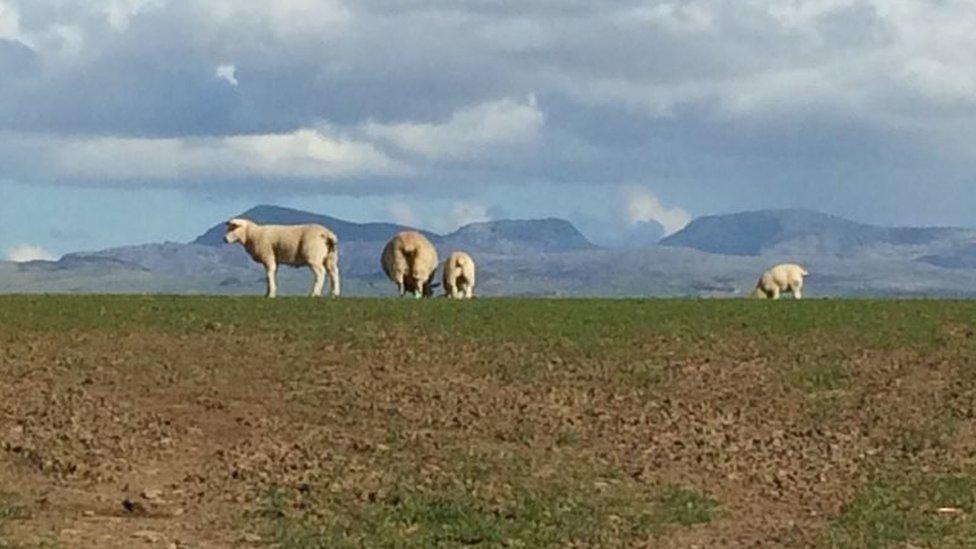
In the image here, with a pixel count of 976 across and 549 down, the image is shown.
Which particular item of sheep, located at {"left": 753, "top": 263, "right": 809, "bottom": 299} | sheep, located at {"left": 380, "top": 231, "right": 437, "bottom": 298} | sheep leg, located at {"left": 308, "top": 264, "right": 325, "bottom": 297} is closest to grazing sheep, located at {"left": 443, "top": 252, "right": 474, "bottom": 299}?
sheep, located at {"left": 380, "top": 231, "right": 437, "bottom": 298}

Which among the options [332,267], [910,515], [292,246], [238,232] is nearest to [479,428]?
[910,515]

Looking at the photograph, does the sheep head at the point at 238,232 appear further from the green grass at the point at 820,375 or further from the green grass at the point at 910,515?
the green grass at the point at 910,515

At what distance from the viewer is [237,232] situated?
133 feet

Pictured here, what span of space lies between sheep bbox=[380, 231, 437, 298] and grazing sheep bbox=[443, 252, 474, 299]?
1.51 feet

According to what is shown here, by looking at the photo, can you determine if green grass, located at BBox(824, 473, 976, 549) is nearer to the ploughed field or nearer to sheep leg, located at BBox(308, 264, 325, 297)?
the ploughed field

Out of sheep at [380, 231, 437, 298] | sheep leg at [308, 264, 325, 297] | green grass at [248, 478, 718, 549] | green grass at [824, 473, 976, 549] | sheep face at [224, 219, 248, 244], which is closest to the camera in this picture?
green grass at [248, 478, 718, 549]

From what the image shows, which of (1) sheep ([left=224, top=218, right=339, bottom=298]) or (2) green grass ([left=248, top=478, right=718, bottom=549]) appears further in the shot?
(1) sheep ([left=224, top=218, right=339, bottom=298])

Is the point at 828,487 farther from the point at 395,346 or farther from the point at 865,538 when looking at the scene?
the point at 395,346

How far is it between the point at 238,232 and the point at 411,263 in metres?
3.85

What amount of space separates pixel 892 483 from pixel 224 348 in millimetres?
9670

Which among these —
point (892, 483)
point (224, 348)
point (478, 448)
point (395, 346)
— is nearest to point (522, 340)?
point (395, 346)

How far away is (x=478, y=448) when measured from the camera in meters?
19.9

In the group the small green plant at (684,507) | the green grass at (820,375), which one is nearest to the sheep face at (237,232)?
the green grass at (820,375)

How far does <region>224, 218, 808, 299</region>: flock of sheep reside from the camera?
130 ft
